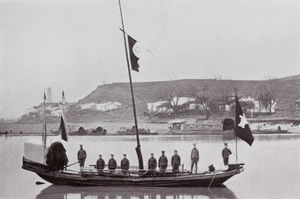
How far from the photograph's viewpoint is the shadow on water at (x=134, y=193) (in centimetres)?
1895

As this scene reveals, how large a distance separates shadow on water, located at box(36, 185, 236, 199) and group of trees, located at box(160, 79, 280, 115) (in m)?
30.5

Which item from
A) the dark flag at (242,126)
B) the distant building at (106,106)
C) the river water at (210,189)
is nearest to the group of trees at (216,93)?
the distant building at (106,106)

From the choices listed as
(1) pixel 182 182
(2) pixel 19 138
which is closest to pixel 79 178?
(1) pixel 182 182

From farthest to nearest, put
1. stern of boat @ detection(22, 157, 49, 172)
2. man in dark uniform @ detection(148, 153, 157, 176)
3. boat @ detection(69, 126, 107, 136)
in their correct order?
boat @ detection(69, 126, 107, 136)
stern of boat @ detection(22, 157, 49, 172)
man in dark uniform @ detection(148, 153, 157, 176)

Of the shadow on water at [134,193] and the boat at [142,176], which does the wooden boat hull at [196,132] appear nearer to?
the boat at [142,176]

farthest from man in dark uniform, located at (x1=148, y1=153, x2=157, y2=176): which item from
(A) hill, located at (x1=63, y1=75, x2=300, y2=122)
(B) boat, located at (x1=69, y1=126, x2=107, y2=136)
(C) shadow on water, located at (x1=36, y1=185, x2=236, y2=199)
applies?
(B) boat, located at (x1=69, y1=126, x2=107, y2=136)

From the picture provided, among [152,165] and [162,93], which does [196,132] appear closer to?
[162,93]

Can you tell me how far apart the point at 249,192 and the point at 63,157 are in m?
9.12

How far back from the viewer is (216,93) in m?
58.5

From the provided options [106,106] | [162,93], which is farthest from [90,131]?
[162,93]

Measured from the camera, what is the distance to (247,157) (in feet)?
108

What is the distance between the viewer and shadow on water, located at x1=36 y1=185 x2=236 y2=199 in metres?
19.0

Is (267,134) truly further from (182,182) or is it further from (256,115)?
(182,182)

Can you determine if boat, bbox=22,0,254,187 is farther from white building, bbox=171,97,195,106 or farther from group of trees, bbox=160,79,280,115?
white building, bbox=171,97,195,106
